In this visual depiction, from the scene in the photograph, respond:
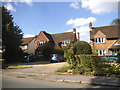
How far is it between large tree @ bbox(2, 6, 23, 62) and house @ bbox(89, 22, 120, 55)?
1822cm

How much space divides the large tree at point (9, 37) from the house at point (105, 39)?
18.2m

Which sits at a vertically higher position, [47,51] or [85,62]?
[47,51]

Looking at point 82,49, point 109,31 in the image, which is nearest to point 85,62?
point 82,49

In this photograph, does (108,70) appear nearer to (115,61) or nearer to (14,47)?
(115,61)

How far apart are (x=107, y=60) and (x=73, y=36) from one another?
2921cm

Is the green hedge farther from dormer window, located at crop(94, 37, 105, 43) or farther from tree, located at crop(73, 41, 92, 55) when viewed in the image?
dormer window, located at crop(94, 37, 105, 43)

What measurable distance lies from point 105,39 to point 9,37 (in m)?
21.9

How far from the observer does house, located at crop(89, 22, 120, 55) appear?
29.3 m

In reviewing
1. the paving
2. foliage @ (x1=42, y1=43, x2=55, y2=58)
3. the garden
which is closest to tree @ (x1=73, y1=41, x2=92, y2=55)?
the garden

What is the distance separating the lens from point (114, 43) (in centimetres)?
2880

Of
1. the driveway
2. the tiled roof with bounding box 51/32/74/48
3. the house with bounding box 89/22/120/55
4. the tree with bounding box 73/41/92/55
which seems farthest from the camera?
the tiled roof with bounding box 51/32/74/48

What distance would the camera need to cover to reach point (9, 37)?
27250 mm

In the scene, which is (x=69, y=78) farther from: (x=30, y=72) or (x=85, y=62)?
(x=30, y=72)

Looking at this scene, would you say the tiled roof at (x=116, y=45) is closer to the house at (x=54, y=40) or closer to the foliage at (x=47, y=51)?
the house at (x=54, y=40)
